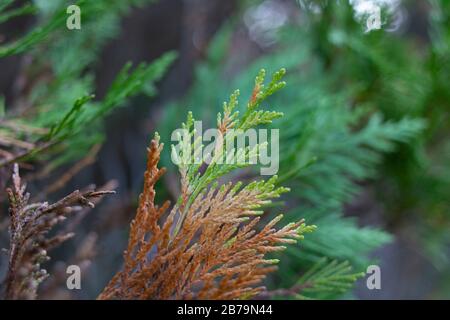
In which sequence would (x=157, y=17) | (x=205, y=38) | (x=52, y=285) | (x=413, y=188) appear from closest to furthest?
(x=52, y=285) → (x=413, y=188) → (x=157, y=17) → (x=205, y=38)

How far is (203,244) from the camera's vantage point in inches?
24.5

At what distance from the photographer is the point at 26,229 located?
0.58 m

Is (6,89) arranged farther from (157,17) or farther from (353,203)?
(353,203)

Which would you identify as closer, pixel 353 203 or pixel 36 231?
pixel 36 231

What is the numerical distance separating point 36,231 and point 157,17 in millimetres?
1433

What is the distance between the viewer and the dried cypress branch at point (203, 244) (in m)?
0.58

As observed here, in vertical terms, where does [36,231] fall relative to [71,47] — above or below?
below

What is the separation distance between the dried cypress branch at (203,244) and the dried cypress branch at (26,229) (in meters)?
0.08

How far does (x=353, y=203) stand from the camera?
5.27 ft

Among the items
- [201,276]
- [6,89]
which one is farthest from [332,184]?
[6,89]

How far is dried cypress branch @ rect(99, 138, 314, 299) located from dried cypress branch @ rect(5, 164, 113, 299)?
0.08 metres

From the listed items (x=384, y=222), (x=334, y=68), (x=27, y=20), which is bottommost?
(x=384, y=222)

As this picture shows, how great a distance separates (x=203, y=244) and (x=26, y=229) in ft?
0.68

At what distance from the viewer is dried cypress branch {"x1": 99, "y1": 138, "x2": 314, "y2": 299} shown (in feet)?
1.91
